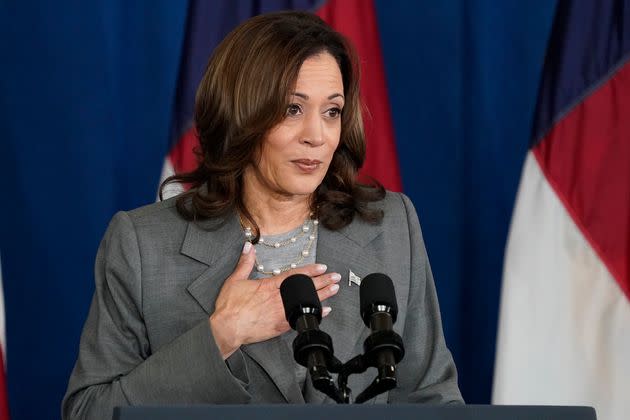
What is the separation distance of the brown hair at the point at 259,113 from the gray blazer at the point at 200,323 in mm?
47

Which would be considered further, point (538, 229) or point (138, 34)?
point (138, 34)

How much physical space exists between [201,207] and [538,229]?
1.10m

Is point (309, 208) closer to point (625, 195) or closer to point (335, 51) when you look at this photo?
point (335, 51)

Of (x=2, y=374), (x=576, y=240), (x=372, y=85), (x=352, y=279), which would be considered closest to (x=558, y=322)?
(x=576, y=240)

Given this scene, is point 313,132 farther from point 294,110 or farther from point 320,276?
point 320,276

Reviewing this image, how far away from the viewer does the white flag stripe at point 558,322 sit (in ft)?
9.05

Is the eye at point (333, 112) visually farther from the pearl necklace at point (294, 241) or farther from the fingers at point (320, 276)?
the fingers at point (320, 276)

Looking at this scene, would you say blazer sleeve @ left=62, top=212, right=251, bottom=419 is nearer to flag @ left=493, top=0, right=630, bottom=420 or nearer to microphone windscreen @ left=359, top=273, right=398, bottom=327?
microphone windscreen @ left=359, top=273, right=398, bottom=327

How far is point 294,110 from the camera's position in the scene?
200cm

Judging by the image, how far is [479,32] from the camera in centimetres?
304

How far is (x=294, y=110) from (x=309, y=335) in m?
0.78

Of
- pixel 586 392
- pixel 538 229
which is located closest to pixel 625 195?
pixel 538 229

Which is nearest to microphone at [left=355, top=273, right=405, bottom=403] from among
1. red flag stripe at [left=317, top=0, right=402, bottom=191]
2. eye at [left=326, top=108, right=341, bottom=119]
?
eye at [left=326, top=108, right=341, bottom=119]

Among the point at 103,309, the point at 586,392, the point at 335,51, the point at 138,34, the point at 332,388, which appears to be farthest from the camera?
the point at 138,34
